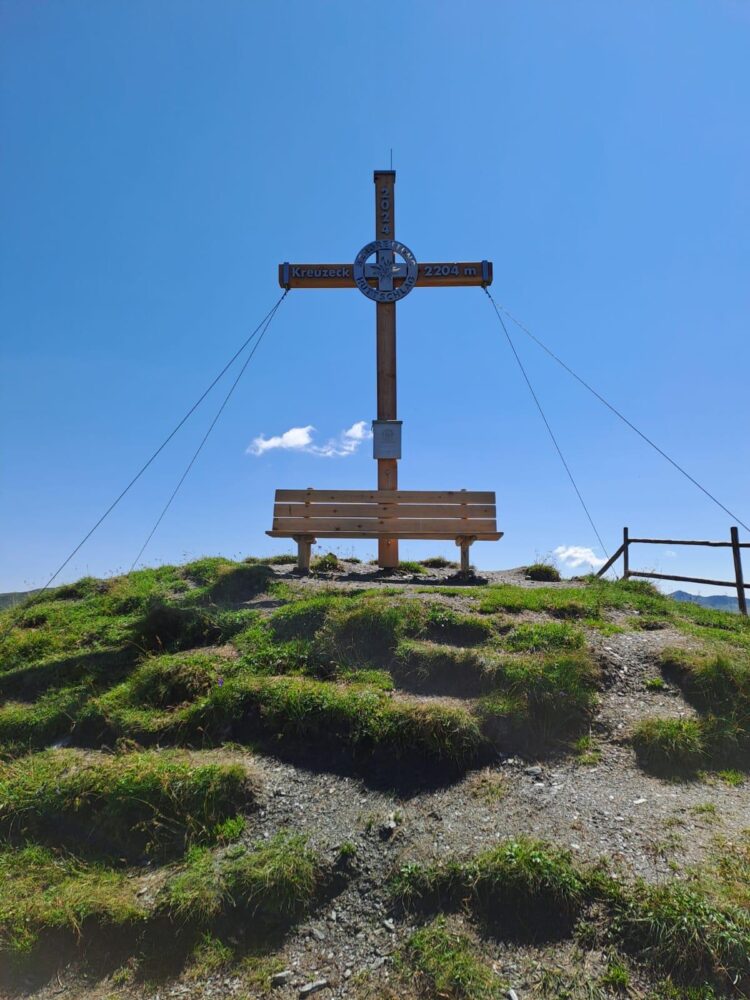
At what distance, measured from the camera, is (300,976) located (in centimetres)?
366

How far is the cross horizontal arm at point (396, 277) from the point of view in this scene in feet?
41.1

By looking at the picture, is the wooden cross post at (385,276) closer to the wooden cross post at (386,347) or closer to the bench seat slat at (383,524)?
the wooden cross post at (386,347)

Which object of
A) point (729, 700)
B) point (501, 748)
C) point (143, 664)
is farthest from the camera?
point (143, 664)

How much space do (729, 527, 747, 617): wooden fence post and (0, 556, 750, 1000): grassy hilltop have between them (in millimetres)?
2871

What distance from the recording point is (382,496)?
10.8m

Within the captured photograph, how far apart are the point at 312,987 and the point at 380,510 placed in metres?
7.64

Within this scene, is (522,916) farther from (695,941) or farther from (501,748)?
(501,748)

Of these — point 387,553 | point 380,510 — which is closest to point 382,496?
point 380,510

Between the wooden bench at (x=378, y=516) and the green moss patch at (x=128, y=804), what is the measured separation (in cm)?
562

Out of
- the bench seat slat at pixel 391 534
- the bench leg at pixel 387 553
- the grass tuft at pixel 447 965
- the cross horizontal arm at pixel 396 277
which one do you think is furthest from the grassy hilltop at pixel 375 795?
the cross horizontal arm at pixel 396 277

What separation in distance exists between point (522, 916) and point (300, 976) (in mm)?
1382

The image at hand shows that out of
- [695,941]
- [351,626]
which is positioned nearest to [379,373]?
[351,626]

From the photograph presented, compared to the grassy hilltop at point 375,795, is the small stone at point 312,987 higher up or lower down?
lower down

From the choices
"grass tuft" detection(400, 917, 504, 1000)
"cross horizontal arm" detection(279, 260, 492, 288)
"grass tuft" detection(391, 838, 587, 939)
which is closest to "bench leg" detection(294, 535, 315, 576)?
"cross horizontal arm" detection(279, 260, 492, 288)
